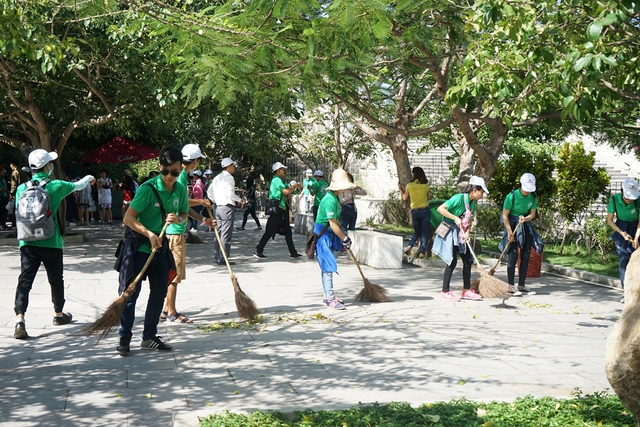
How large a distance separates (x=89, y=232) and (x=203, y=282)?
36.2 ft

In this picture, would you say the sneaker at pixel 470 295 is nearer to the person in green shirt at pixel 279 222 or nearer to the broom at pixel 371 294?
the broom at pixel 371 294

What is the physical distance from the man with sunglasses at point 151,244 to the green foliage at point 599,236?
33.2 feet

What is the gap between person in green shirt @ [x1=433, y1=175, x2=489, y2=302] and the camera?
10.2 m

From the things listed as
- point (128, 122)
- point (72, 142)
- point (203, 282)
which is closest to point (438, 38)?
point (203, 282)

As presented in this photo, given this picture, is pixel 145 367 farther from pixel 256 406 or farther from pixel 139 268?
pixel 256 406

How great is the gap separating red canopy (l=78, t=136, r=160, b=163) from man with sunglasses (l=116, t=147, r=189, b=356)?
18510 mm

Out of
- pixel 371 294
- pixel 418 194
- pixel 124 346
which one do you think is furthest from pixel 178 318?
pixel 418 194

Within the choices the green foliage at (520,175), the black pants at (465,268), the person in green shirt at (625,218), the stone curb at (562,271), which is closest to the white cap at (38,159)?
the black pants at (465,268)

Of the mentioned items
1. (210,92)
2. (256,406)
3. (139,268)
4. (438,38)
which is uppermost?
(438,38)

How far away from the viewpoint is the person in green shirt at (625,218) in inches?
409

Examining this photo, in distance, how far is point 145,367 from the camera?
6738 millimetres

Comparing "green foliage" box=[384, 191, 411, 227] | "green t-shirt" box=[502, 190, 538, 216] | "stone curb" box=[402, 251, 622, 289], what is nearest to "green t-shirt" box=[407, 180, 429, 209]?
"stone curb" box=[402, 251, 622, 289]

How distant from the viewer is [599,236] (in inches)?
596

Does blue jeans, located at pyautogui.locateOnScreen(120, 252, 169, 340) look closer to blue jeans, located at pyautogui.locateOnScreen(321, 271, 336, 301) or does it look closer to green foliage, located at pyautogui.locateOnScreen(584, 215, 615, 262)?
blue jeans, located at pyautogui.locateOnScreen(321, 271, 336, 301)
